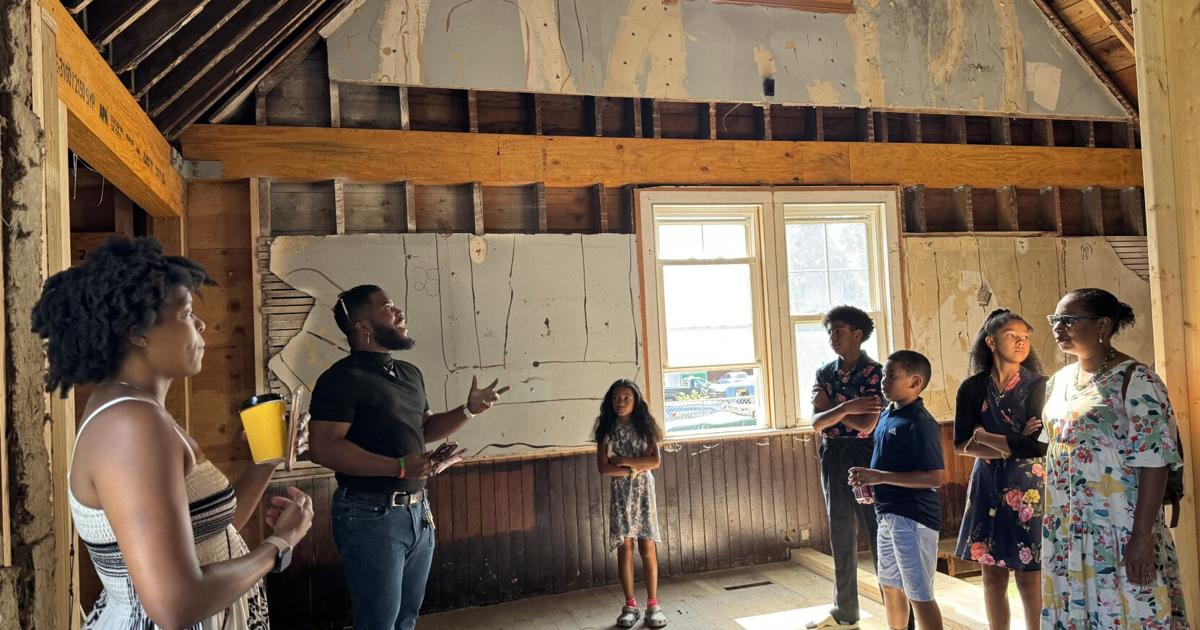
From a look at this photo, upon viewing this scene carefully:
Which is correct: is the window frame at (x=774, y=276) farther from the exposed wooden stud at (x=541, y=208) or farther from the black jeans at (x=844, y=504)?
the black jeans at (x=844, y=504)

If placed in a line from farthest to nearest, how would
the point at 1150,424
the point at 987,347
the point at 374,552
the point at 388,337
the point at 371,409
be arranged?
the point at 987,347
the point at 388,337
the point at 371,409
the point at 374,552
the point at 1150,424

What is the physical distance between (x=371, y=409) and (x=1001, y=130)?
16.9 ft

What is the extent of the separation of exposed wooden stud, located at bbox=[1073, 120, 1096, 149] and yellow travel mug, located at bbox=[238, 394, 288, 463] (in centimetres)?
629

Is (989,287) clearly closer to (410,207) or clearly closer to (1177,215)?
(1177,215)

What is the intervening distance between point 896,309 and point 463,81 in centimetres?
322

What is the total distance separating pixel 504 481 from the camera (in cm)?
475

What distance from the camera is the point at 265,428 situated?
1627mm

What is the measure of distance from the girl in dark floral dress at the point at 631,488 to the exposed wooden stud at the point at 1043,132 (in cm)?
392

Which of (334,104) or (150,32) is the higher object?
(334,104)

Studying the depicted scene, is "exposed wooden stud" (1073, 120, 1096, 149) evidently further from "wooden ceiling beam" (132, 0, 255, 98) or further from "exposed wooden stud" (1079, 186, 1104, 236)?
"wooden ceiling beam" (132, 0, 255, 98)

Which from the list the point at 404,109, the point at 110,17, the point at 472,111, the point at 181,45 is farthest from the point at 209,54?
the point at 472,111

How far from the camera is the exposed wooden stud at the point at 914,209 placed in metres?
5.56

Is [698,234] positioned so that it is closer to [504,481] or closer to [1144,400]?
[504,481]

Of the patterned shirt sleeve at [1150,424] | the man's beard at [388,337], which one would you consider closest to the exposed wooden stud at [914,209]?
the patterned shirt sleeve at [1150,424]
